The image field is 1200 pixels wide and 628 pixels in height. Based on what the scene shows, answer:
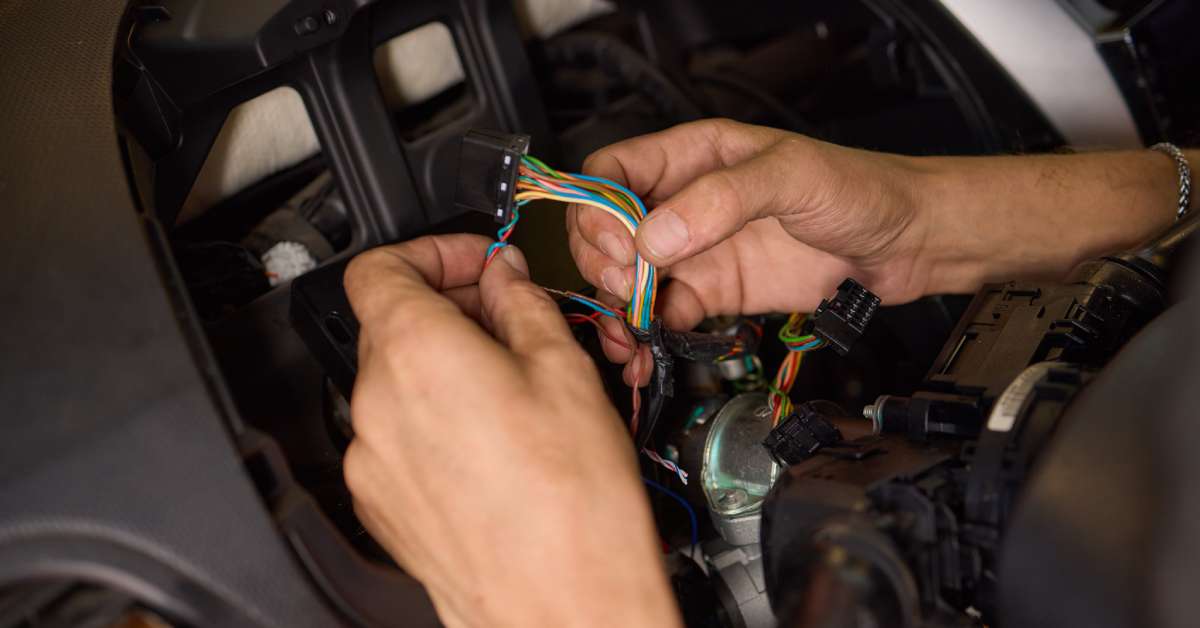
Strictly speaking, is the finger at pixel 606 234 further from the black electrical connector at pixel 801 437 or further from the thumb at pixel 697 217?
the black electrical connector at pixel 801 437

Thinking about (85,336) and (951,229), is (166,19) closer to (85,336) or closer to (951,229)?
(85,336)

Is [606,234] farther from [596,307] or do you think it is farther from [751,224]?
[751,224]

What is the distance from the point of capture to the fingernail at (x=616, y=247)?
93 centimetres

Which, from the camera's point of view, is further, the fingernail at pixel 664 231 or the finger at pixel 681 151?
the finger at pixel 681 151

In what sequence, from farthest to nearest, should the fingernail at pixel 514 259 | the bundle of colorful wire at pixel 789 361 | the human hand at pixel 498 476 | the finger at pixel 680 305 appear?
1. the finger at pixel 680 305
2. the bundle of colorful wire at pixel 789 361
3. the fingernail at pixel 514 259
4. the human hand at pixel 498 476

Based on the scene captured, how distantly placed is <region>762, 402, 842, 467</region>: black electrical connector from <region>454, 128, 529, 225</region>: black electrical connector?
0.33 m

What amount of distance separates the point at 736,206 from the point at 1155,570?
1.49 feet

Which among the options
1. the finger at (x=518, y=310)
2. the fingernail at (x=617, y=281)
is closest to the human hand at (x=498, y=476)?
the finger at (x=518, y=310)

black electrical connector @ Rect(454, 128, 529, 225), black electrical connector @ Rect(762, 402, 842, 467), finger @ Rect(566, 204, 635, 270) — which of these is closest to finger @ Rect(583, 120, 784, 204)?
finger @ Rect(566, 204, 635, 270)

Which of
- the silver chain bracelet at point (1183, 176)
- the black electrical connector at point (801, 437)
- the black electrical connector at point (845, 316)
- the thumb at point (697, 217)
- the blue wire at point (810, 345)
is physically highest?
the thumb at point (697, 217)

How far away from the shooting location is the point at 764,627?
36.0 inches

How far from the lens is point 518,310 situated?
0.80 meters

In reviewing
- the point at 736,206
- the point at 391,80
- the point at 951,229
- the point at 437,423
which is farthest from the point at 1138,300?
the point at 391,80

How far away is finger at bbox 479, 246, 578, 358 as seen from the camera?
30.1 inches
